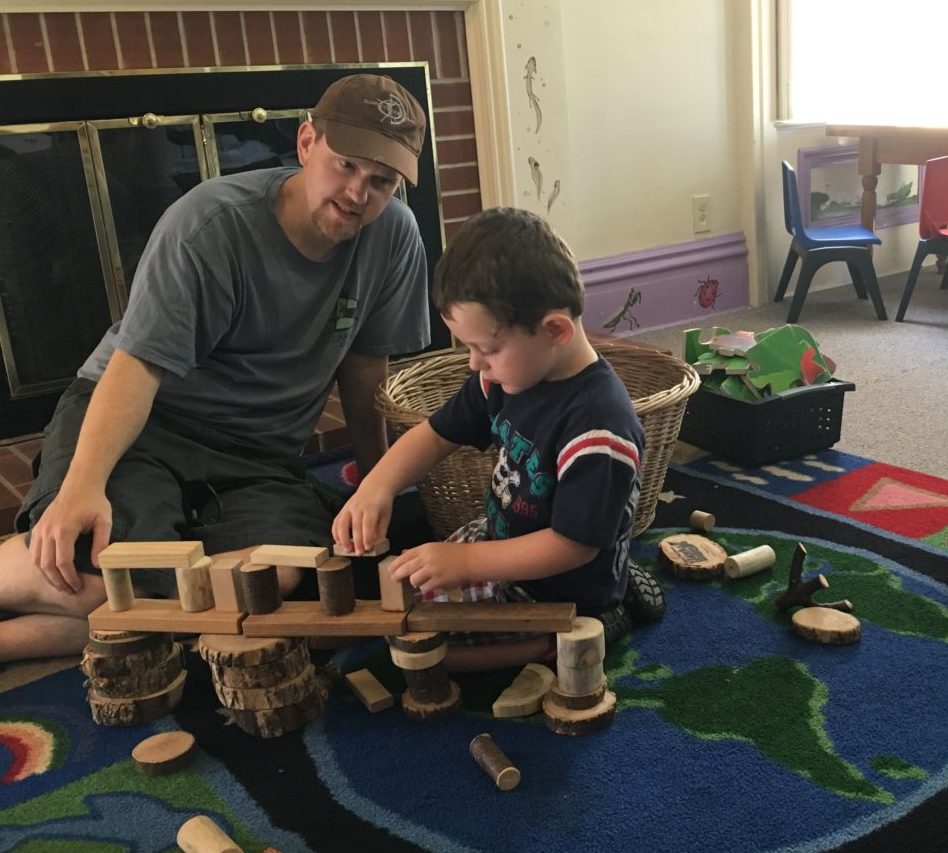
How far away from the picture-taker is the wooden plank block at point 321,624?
40.6 inches

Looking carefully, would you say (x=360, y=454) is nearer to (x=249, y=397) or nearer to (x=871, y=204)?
(x=249, y=397)

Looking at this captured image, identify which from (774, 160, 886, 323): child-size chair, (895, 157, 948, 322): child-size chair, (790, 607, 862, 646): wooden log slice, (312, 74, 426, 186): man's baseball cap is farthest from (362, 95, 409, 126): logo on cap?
(895, 157, 948, 322): child-size chair

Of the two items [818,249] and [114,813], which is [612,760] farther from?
[818,249]

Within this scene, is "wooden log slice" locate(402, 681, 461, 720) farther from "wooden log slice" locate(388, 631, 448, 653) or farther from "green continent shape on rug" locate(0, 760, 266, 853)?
"green continent shape on rug" locate(0, 760, 266, 853)

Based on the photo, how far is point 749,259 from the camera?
2.94 m

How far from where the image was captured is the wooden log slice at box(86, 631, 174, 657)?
3.48 ft

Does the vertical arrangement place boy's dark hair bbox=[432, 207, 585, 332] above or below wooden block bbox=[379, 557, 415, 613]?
above

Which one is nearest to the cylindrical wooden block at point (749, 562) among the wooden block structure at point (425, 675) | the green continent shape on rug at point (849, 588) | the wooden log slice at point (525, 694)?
the green continent shape on rug at point (849, 588)

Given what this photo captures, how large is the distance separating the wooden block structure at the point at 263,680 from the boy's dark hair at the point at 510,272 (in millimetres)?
408

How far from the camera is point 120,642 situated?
1061mm

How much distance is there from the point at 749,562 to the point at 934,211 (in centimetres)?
170

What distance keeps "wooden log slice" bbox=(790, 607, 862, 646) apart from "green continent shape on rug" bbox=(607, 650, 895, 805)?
5 centimetres

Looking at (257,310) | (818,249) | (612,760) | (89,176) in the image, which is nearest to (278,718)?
(612,760)

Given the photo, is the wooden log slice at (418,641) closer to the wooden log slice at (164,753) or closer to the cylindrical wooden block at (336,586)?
the cylindrical wooden block at (336,586)
